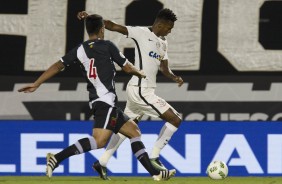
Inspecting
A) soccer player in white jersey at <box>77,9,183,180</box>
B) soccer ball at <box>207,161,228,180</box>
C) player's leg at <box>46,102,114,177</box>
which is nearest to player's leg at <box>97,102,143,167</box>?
soccer player in white jersey at <box>77,9,183,180</box>

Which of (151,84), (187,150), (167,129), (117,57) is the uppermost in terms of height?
(117,57)

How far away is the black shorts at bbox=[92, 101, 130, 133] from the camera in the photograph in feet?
26.2

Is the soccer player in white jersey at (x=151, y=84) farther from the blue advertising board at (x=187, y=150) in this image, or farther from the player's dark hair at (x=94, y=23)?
the blue advertising board at (x=187, y=150)

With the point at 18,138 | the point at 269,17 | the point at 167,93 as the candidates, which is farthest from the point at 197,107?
the point at 18,138

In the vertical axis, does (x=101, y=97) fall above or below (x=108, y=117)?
above

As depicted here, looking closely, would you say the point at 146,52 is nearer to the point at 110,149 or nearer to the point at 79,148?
the point at 110,149

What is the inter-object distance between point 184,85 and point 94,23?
2.82 m

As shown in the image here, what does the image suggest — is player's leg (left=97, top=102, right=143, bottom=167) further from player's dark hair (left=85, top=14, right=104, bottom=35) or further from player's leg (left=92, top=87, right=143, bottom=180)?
player's dark hair (left=85, top=14, right=104, bottom=35)

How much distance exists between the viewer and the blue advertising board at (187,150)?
415 inches

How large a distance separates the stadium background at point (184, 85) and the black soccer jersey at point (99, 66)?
257cm

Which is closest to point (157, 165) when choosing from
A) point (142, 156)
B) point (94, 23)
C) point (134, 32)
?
point (142, 156)

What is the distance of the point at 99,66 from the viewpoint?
316 inches

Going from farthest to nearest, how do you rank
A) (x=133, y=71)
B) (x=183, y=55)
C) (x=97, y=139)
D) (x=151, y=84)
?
(x=183, y=55) → (x=151, y=84) → (x=97, y=139) → (x=133, y=71)

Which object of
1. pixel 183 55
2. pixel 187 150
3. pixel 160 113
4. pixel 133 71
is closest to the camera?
pixel 133 71
